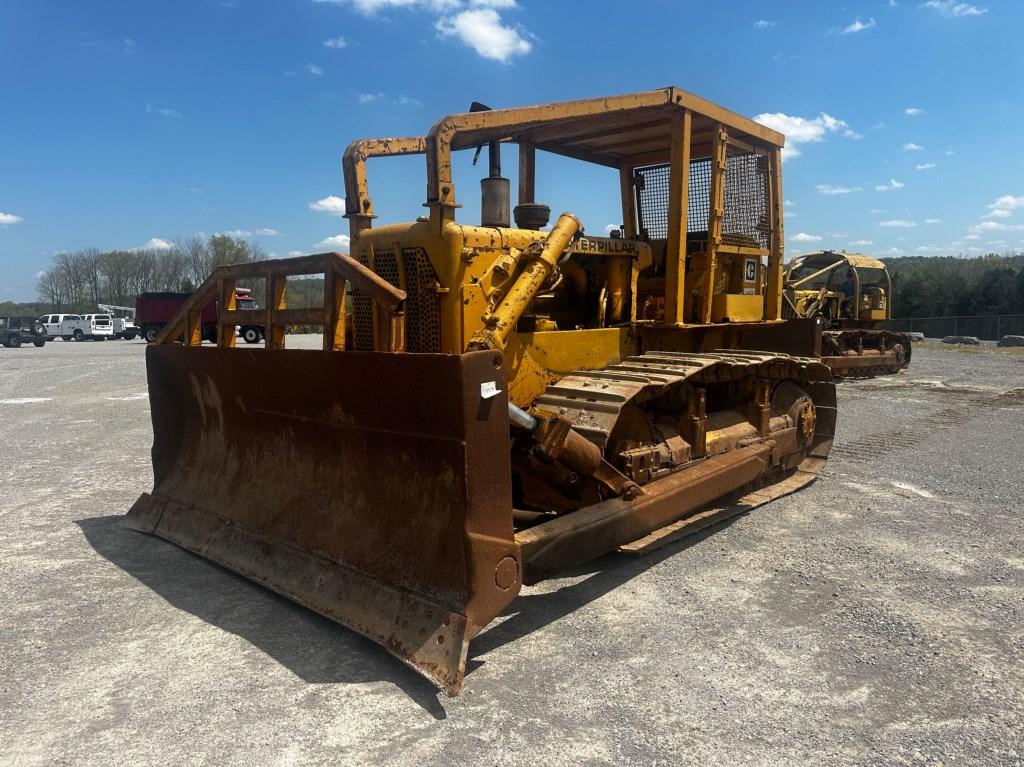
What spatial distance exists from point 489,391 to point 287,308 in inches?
64.1

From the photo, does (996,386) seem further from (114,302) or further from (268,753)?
(114,302)

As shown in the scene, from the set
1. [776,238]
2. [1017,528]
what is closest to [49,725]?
[1017,528]

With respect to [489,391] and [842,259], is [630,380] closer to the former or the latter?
[489,391]

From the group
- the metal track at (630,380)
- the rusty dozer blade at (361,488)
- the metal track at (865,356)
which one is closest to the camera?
the rusty dozer blade at (361,488)

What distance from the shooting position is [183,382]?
198 inches

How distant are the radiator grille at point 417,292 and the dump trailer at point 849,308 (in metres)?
12.9

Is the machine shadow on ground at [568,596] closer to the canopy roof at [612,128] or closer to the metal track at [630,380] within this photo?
the metal track at [630,380]

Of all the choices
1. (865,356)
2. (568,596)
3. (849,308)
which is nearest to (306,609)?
(568,596)

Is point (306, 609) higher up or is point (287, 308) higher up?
point (287, 308)

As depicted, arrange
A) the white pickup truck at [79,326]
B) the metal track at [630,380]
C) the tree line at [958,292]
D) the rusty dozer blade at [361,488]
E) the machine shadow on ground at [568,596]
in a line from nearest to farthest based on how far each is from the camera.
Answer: the rusty dozer blade at [361,488], the machine shadow on ground at [568,596], the metal track at [630,380], the tree line at [958,292], the white pickup truck at [79,326]

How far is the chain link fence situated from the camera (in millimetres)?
34031

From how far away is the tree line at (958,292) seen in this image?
4020cm

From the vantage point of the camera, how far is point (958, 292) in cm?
4300

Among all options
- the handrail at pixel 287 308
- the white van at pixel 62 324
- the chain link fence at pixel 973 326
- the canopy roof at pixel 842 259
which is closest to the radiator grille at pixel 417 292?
the handrail at pixel 287 308
